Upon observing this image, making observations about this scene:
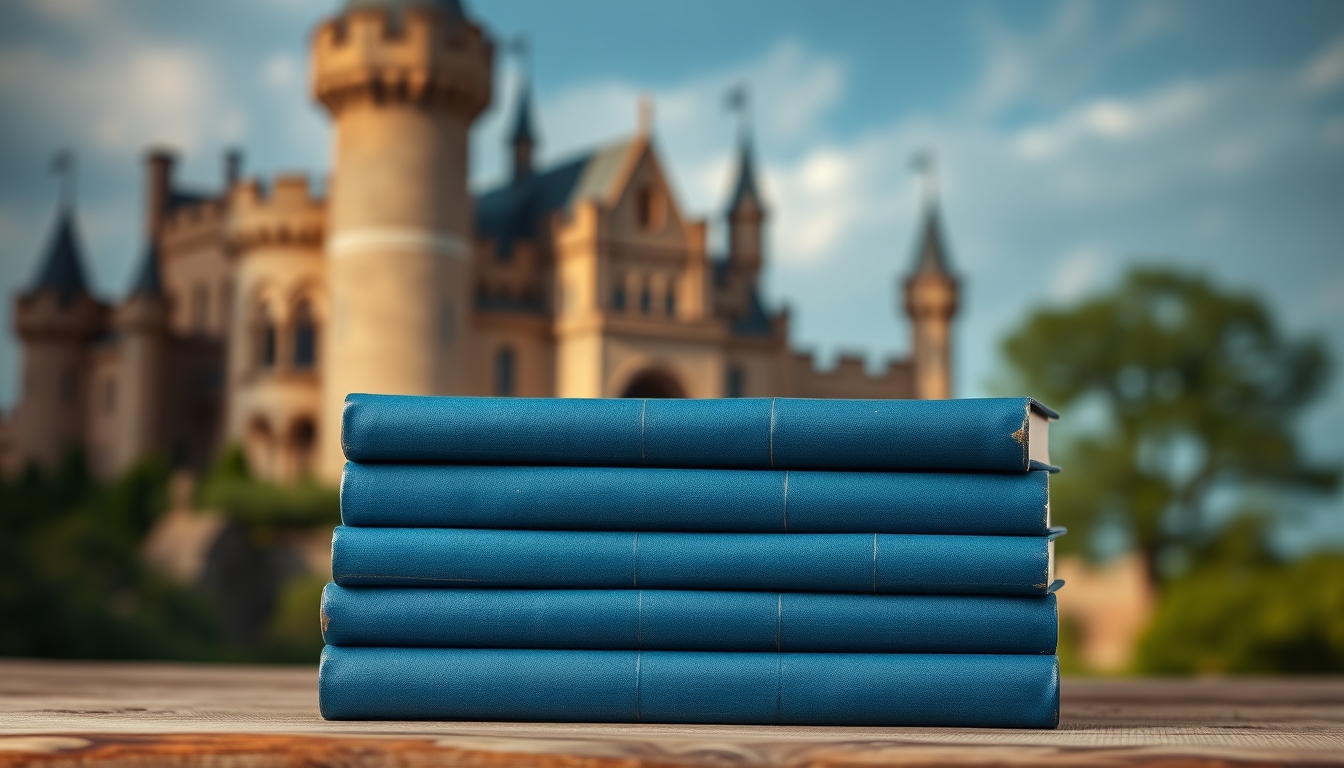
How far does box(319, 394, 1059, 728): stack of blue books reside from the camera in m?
2.71

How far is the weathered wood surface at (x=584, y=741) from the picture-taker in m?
1.96

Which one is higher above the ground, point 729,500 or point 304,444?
point 304,444

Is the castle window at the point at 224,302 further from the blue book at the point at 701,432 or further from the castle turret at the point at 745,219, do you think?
the blue book at the point at 701,432

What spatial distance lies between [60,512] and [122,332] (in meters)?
4.48

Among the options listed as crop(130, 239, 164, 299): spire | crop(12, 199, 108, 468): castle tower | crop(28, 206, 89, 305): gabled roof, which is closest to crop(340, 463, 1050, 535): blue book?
crop(130, 239, 164, 299): spire

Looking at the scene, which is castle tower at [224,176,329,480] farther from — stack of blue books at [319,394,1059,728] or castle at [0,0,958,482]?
stack of blue books at [319,394,1059,728]

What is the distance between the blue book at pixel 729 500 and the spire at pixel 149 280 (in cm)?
3614

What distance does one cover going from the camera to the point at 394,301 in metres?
32.9

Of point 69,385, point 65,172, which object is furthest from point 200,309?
point 65,172

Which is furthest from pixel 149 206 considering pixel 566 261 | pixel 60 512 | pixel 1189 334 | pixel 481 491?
pixel 481 491

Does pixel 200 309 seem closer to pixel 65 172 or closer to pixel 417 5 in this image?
pixel 65 172

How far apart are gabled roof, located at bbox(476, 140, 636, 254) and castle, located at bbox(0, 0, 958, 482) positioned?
0.08 metres

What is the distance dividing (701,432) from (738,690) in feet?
1.41

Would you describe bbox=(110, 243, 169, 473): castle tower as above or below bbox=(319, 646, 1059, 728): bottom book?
above
